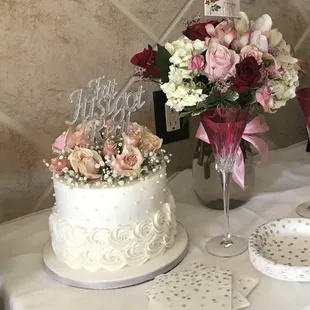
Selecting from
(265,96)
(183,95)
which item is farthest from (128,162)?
(265,96)

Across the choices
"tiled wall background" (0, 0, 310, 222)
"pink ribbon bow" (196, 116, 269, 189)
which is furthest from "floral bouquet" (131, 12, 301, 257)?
"tiled wall background" (0, 0, 310, 222)

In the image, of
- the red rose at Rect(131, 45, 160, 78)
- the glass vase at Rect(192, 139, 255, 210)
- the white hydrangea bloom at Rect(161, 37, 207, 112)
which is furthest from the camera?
the glass vase at Rect(192, 139, 255, 210)

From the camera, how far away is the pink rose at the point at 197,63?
3.35 ft

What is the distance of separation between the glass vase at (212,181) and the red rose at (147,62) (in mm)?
197

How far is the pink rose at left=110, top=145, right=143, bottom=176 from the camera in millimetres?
1004

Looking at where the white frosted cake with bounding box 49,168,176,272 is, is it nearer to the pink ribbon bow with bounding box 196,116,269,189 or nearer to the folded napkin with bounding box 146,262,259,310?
the folded napkin with bounding box 146,262,259,310

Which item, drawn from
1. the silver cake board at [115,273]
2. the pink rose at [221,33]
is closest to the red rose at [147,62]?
the pink rose at [221,33]

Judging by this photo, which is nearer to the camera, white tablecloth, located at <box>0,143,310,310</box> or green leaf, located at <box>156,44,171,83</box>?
white tablecloth, located at <box>0,143,310,310</box>

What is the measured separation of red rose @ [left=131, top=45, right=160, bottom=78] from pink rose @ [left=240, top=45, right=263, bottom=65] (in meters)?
0.19

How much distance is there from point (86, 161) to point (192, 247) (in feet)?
0.88

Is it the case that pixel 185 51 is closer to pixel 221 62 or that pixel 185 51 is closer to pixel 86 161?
pixel 221 62

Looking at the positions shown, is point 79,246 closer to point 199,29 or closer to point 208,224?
point 208,224

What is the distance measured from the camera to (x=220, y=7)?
1.29 m

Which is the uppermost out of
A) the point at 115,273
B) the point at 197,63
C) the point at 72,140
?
the point at 197,63
